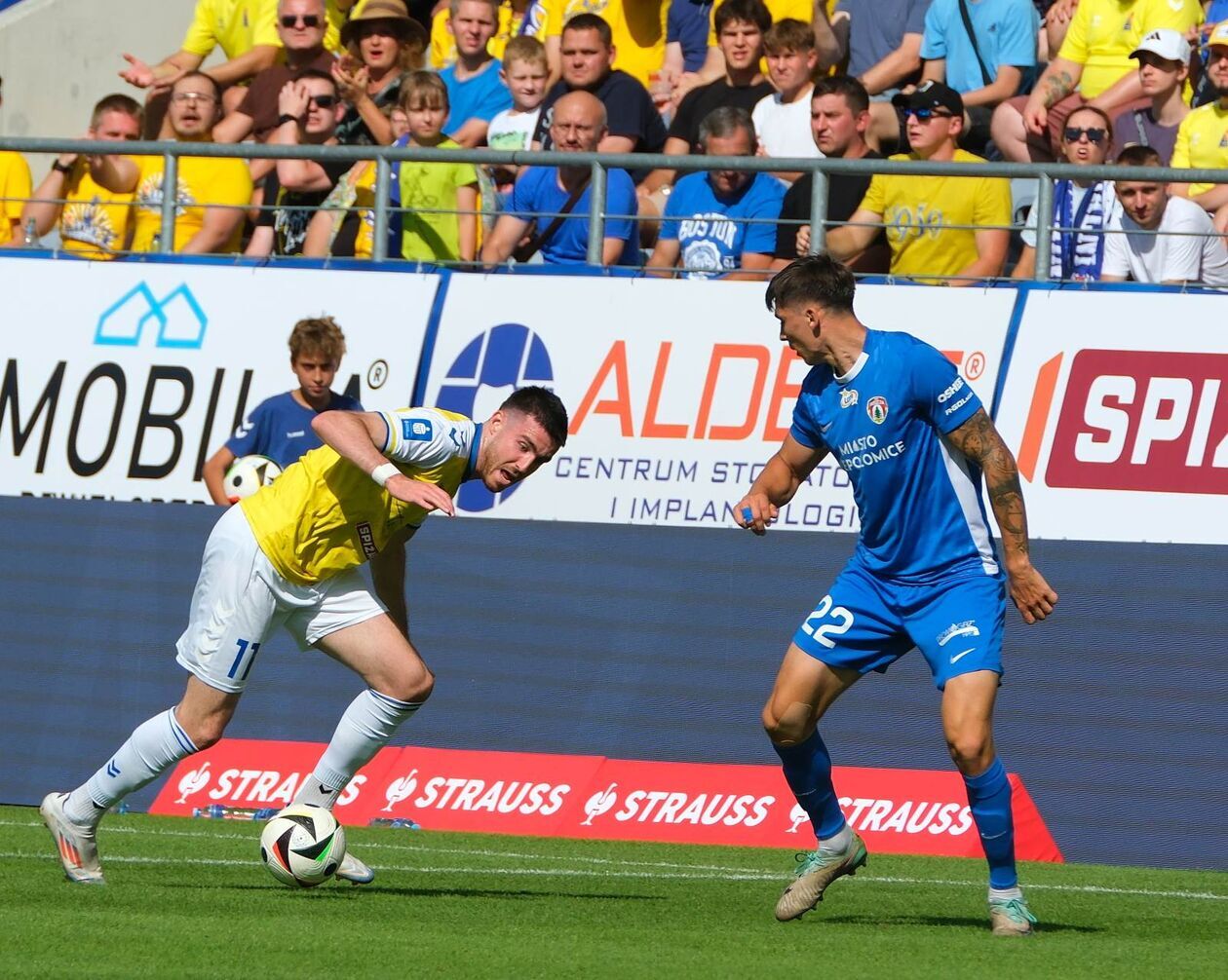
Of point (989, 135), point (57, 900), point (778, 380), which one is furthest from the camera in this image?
point (989, 135)

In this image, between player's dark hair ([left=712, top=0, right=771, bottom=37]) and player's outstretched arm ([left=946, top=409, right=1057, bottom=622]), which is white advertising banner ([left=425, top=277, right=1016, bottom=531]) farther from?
player's outstretched arm ([left=946, top=409, right=1057, bottom=622])

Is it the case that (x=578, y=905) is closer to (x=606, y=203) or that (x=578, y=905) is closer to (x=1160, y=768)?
(x=1160, y=768)

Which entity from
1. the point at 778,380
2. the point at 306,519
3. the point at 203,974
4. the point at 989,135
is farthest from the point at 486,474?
the point at 989,135

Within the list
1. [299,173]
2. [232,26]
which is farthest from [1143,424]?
[232,26]

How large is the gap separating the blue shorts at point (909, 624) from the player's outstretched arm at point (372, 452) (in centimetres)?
147

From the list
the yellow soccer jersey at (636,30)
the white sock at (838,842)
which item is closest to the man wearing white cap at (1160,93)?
the yellow soccer jersey at (636,30)

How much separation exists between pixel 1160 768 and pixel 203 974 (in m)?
6.40

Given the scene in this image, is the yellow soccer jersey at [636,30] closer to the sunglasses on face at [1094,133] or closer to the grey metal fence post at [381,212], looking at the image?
the grey metal fence post at [381,212]

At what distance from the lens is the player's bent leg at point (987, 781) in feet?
26.0

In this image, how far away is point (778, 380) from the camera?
41.2 ft

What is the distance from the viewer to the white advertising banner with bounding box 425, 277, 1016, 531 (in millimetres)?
12352

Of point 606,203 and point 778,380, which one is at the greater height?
point 606,203

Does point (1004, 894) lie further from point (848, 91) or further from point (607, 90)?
point (607, 90)

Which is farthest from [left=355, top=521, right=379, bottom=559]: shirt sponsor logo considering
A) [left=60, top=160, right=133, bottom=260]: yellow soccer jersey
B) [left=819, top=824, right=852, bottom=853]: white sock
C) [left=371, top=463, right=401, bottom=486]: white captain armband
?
[left=60, top=160, right=133, bottom=260]: yellow soccer jersey
